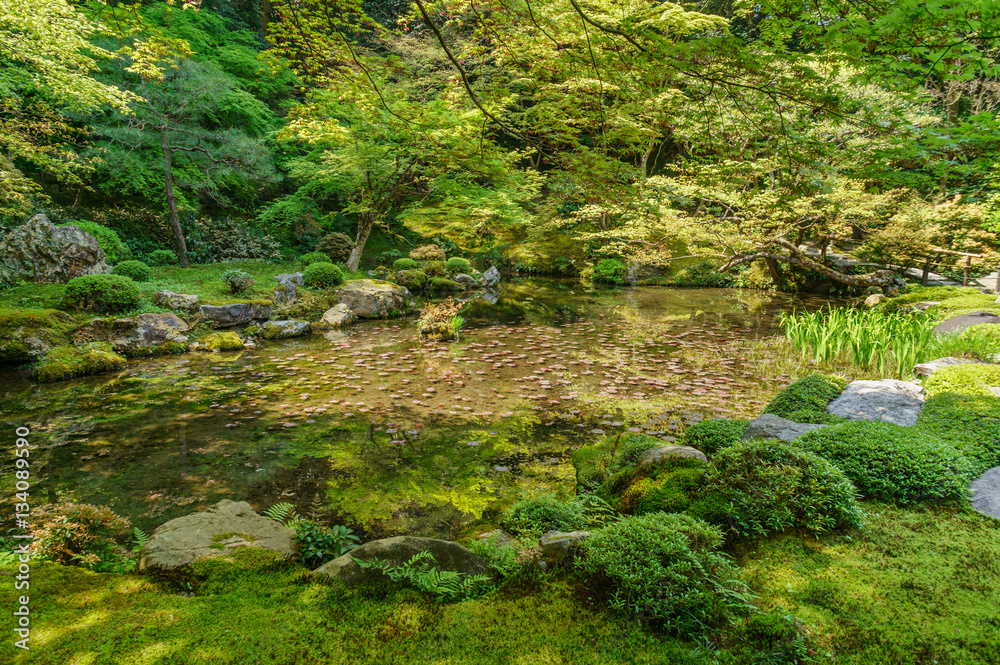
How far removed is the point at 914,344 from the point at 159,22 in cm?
2103

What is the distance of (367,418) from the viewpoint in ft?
16.0

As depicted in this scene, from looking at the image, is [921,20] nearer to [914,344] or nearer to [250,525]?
[250,525]

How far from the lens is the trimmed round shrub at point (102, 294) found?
746 cm

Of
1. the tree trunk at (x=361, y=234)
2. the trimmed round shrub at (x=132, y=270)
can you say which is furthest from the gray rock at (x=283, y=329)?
the tree trunk at (x=361, y=234)

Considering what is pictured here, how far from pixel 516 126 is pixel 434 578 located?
5.48 m

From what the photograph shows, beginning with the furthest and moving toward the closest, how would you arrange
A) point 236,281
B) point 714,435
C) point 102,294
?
point 236,281
point 102,294
point 714,435

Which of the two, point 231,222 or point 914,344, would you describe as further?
point 231,222

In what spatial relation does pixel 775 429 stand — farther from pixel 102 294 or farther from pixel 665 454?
pixel 102 294

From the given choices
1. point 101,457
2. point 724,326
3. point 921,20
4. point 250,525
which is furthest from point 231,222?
point 921,20

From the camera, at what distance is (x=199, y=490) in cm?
341

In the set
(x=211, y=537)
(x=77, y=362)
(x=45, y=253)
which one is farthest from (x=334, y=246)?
(x=211, y=537)

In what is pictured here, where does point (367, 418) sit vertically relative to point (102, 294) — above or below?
below

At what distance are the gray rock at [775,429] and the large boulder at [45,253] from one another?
478 inches

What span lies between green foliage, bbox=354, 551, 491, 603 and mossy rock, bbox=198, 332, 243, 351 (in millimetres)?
7300
